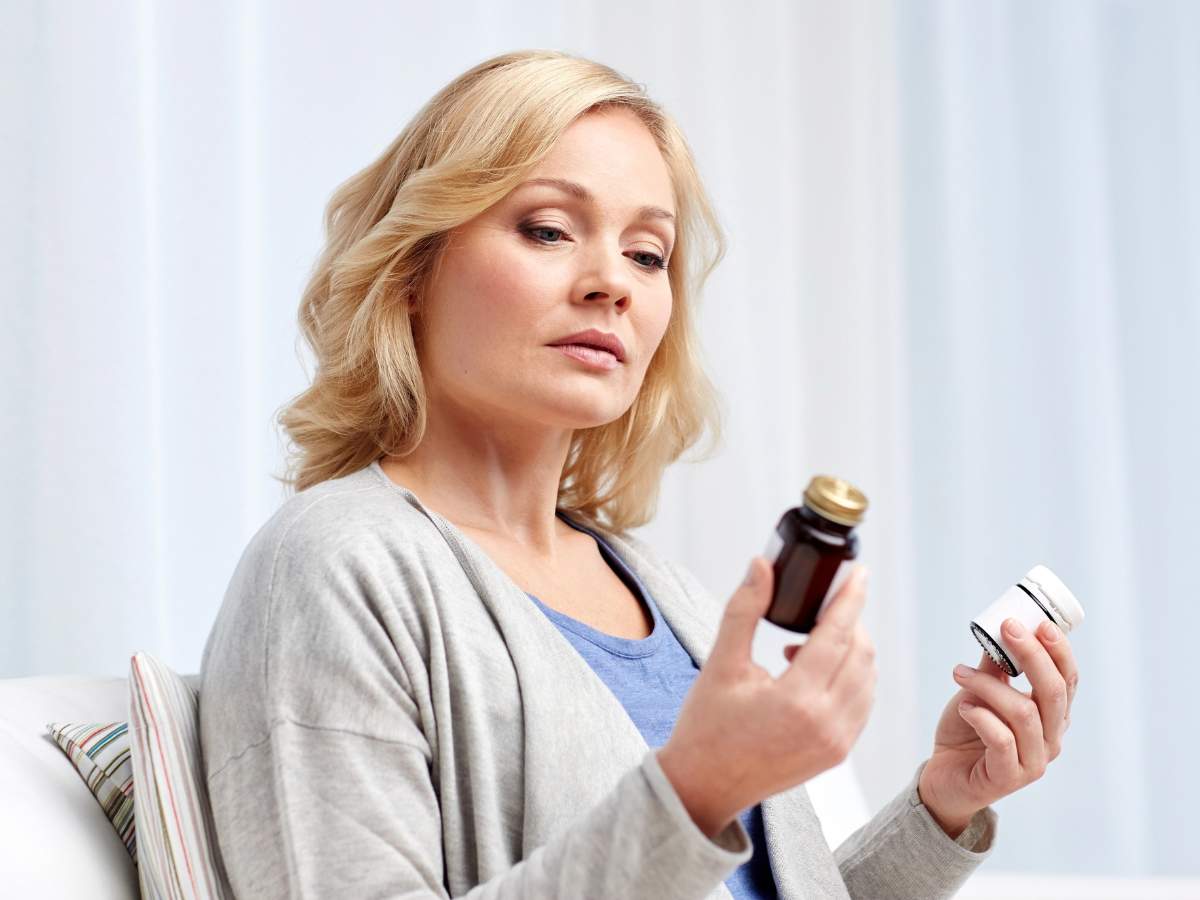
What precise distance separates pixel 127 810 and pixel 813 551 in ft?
1.88

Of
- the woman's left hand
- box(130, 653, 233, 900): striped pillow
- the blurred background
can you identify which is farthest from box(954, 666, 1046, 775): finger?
the blurred background

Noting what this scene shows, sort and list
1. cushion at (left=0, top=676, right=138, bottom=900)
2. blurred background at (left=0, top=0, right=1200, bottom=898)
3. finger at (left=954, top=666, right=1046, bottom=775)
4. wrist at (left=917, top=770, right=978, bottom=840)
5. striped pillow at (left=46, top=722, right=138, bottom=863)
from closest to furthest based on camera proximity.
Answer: cushion at (left=0, top=676, right=138, bottom=900) → striped pillow at (left=46, top=722, right=138, bottom=863) → finger at (left=954, top=666, right=1046, bottom=775) → wrist at (left=917, top=770, right=978, bottom=840) → blurred background at (left=0, top=0, right=1200, bottom=898)

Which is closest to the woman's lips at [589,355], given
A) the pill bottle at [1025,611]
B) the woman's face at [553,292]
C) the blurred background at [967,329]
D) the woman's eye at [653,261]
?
the woman's face at [553,292]

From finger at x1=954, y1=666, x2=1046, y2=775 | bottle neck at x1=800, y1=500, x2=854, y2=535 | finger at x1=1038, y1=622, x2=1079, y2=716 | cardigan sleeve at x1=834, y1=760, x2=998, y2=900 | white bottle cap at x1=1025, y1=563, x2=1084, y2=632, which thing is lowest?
cardigan sleeve at x1=834, y1=760, x2=998, y2=900

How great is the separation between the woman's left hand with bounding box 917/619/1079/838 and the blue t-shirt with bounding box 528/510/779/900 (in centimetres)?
19

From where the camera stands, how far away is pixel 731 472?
90.7 inches

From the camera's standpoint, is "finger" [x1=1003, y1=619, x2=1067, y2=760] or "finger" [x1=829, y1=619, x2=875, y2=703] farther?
"finger" [x1=1003, y1=619, x2=1067, y2=760]

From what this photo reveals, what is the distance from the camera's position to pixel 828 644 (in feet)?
2.29

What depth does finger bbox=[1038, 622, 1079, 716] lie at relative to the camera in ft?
3.28

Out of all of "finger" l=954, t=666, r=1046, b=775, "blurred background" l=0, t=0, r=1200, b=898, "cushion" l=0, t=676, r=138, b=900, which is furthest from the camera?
"blurred background" l=0, t=0, r=1200, b=898

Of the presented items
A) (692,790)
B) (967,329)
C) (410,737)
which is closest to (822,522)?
(692,790)

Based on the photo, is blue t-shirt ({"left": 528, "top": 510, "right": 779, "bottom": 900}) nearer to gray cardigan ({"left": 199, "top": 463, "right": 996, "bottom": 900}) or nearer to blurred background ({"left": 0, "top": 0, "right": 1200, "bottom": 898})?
gray cardigan ({"left": 199, "top": 463, "right": 996, "bottom": 900})

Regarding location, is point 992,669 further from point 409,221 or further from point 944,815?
point 409,221

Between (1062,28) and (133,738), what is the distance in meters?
2.20
